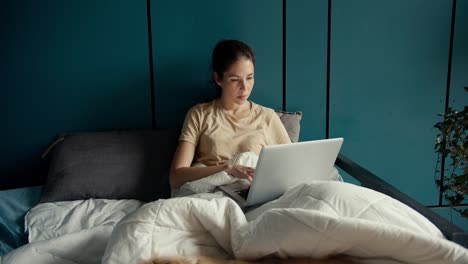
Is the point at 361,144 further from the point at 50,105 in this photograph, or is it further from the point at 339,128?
the point at 50,105

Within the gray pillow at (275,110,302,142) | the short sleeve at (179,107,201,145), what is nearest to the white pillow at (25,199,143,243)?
the short sleeve at (179,107,201,145)

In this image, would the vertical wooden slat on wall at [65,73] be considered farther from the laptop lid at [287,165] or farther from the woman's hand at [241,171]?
the laptop lid at [287,165]

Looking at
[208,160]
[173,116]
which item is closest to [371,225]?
[208,160]

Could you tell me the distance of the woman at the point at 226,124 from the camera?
79.2 inches

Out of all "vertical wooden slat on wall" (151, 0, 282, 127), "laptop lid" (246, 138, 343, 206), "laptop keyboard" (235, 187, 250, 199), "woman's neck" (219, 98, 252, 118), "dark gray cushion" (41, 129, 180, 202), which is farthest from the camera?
"vertical wooden slat on wall" (151, 0, 282, 127)

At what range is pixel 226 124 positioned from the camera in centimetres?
208

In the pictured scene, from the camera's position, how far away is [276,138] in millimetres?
2148

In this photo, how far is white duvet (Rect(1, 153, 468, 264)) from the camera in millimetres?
899

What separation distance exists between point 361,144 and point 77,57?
1.71 m

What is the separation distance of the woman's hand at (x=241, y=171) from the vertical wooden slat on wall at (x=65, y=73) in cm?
83

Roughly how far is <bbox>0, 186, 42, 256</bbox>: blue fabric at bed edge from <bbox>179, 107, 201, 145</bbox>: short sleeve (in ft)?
2.57

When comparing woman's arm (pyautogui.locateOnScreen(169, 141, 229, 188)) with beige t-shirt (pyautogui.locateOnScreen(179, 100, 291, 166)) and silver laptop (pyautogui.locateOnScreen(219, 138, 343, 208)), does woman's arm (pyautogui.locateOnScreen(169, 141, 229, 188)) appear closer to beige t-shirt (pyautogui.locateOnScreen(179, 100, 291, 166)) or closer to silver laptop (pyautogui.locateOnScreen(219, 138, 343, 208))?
beige t-shirt (pyautogui.locateOnScreen(179, 100, 291, 166))

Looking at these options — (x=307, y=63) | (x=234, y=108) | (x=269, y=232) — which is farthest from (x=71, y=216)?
(x=307, y=63)

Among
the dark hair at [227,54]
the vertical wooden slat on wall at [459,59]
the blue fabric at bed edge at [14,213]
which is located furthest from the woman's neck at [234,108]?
the vertical wooden slat on wall at [459,59]
